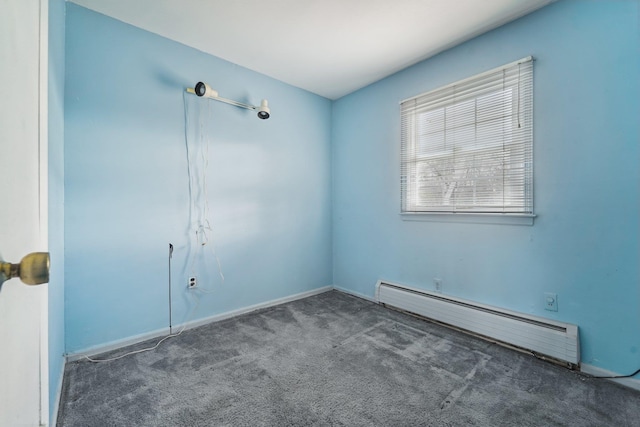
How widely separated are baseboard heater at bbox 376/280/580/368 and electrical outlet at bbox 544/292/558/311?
95mm

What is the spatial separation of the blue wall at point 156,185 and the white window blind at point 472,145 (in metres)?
1.42

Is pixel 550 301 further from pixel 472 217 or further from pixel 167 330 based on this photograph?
pixel 167 330

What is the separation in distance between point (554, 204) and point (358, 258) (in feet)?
6.54

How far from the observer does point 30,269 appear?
43 cm

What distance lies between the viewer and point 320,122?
11.8 feet

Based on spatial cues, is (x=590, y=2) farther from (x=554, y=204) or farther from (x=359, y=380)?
(x=359, y=380)

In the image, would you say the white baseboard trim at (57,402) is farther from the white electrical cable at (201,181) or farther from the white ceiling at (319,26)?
the white ceiling at (319,26)

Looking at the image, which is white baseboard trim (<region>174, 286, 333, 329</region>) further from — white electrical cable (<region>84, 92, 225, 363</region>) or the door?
the door

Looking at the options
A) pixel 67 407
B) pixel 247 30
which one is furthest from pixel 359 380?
pixel 247 30

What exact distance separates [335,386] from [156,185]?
6.87 ft

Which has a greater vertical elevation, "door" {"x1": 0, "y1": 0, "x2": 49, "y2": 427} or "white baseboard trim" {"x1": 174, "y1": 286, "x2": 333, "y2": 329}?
"door" {"x1": 0, "y1": 0, "x2": 49, "y2": 427}

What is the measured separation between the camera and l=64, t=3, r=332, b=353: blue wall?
1.98 m

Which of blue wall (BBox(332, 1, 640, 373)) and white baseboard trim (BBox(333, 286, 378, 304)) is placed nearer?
blue wall (BBox(332, 1, 640, 373))

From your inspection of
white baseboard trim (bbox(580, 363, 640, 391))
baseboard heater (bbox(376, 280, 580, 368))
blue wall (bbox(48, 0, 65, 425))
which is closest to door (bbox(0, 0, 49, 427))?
blue wall (bbox(48, 0, 65, 425))
